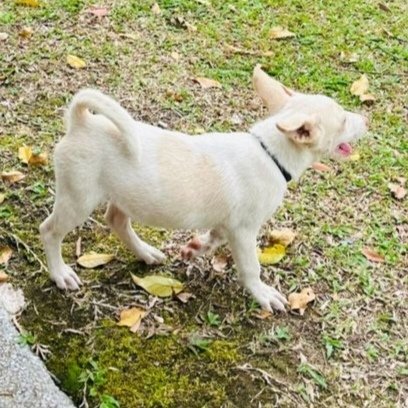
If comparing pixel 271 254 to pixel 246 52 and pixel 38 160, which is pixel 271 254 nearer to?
pixel 38 160

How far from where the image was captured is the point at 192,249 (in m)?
3.81

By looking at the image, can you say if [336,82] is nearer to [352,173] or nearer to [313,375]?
[352,173]

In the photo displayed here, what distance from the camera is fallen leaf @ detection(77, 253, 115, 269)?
373cm

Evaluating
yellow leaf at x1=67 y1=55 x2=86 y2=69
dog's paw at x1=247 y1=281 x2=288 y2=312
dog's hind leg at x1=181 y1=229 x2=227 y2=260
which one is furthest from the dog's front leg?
yellow leaf at x1=67 y1=55 x2=86 y2=69

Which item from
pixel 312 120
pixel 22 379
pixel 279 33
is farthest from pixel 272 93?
pixel 279 33

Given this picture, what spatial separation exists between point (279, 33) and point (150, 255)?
2.43 meters

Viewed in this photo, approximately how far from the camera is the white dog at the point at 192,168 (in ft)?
10.5

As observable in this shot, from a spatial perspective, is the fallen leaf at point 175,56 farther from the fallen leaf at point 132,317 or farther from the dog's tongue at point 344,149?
the fallen leaf at point 132,317

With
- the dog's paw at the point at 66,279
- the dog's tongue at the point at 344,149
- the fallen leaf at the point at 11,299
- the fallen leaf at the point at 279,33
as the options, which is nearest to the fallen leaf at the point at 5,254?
the fallen leaf at the point at 11,299

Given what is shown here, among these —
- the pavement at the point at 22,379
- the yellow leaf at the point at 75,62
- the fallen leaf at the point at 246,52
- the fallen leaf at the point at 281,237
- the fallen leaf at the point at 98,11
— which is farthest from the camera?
the fallen leaf at the point at 98,11

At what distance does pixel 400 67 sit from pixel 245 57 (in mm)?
Answer: 1037

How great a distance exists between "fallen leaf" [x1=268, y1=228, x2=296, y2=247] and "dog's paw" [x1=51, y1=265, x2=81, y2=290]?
3.28 ft

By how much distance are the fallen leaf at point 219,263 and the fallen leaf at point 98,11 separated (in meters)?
2.32

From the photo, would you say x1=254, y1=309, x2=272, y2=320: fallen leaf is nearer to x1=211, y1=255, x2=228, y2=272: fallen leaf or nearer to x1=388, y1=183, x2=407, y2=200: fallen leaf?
x1=211, y1=255, x2=228, y2=272: fallen leaf
